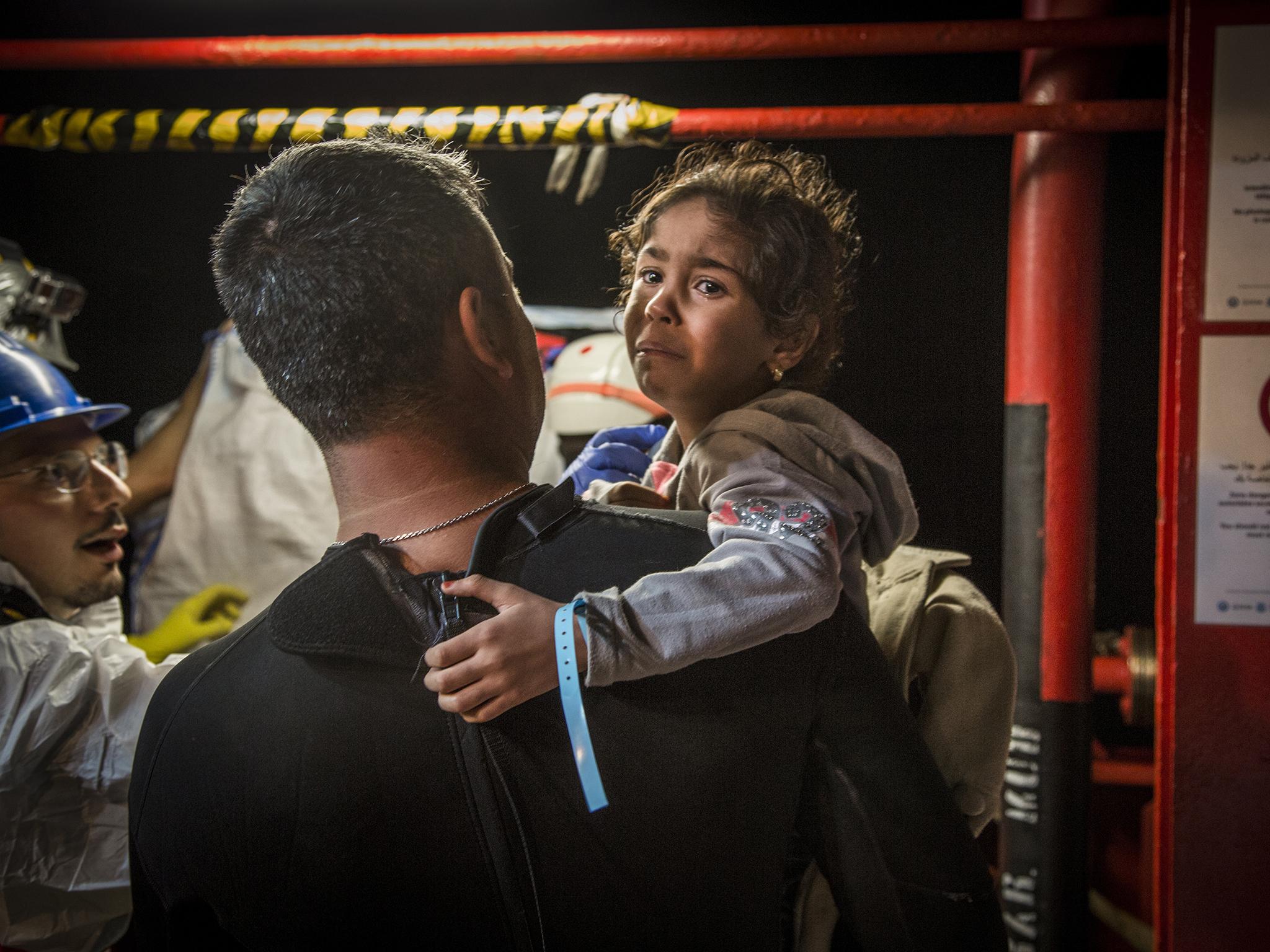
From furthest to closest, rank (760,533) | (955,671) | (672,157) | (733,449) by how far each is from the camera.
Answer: (672,157), (955,671), (733,449), (760,533)

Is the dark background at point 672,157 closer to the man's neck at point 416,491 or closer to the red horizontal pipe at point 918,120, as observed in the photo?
the red horizontal pipe at point 918,120

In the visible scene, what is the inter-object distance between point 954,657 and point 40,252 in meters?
1.70

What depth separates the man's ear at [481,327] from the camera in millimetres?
837

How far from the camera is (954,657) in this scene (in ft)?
3.59

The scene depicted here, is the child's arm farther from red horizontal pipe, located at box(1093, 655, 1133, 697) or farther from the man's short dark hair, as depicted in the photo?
red horizontal pipe, located at box(1093, 655, 1133, 697)

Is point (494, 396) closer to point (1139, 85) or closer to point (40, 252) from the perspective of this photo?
point (1139, 85)

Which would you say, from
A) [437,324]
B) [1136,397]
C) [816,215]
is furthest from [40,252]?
[1136,397]

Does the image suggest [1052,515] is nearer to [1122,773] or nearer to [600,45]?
[1122,773]

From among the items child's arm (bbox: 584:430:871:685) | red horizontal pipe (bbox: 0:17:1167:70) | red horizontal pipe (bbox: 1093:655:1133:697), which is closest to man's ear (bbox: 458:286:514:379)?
child's arm (bbox: 584:430:871:685)

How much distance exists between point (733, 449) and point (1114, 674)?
2.82 feet

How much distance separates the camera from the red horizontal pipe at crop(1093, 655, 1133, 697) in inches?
56.6

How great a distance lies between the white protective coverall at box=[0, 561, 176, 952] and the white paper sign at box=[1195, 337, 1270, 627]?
4.64 ft

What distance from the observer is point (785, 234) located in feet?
3.66

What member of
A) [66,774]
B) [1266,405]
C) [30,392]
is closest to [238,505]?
[30,392]
